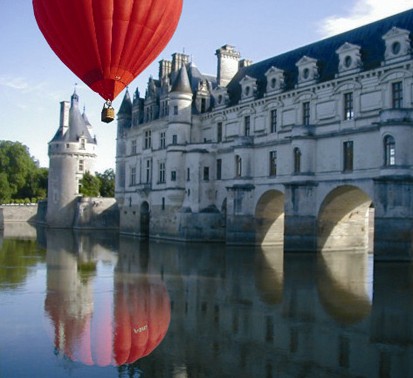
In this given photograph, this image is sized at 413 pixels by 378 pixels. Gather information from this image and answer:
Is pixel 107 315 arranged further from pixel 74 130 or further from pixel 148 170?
pixel 74 130

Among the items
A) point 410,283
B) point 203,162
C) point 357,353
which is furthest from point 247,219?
point 357,353

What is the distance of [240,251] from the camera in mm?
33312

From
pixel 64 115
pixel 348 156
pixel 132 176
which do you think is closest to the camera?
pixel 348 156

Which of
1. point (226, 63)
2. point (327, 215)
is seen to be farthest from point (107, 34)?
point (226, 63)

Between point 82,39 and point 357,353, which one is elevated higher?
point 82,39

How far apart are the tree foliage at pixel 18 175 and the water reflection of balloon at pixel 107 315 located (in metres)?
58.0

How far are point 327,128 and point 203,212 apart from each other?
12261 millimetres

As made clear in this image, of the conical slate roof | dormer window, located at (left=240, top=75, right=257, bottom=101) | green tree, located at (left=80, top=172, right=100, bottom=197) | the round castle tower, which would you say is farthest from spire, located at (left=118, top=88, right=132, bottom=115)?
dormer window, located at (left=240, top=75, right=257, bottom=101)

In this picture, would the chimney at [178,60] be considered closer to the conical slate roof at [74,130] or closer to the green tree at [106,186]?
the conical slate roof at [74,130]

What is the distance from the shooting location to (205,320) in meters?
14.1

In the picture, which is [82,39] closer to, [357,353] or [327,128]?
[357,353]

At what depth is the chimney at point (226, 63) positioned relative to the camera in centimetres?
4500

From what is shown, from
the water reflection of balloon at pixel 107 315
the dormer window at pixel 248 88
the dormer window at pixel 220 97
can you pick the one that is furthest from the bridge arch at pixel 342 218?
the dormer window at pixel 220 97

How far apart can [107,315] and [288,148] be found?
73.3 ft
